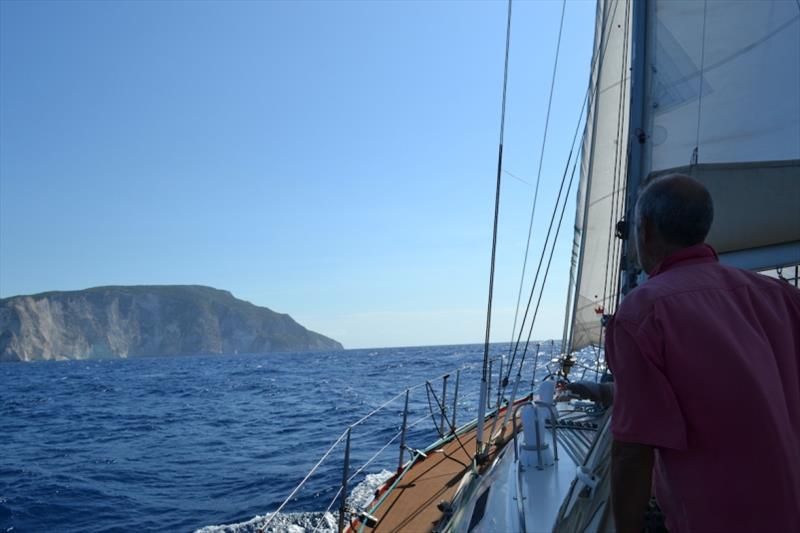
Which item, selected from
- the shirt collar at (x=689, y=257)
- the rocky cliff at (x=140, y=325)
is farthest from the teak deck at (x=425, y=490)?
the rocky cliff at (x=140, y=325)

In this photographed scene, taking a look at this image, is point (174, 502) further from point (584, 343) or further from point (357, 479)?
point (584, 343)

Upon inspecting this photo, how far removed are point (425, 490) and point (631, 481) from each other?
3.38 metres

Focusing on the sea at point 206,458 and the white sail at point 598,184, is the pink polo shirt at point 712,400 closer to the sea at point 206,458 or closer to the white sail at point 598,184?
the sea at point 206,458

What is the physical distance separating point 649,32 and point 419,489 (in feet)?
12.1

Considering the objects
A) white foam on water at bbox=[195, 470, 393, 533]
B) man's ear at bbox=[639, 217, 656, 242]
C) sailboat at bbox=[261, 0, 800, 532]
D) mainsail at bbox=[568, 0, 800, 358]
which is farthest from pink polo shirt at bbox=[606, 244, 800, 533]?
white foam on water at bbox=[195, 470, 393, 533]

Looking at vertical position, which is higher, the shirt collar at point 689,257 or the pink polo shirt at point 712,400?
the shirt collar at point 689,257

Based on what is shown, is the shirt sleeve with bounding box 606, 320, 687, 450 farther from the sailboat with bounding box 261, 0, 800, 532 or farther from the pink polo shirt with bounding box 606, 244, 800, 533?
the sailboat with bounding box 261, 0, 800, 532

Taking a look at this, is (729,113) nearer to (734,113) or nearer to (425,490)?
(734,113)

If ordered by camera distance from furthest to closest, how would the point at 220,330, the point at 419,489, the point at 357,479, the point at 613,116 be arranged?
the point at 220,330
the point at 357,479
the point at 613,116
the point at 419,489

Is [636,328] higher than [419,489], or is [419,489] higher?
[636,328]

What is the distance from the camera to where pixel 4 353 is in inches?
3772

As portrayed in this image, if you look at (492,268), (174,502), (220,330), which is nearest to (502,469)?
(492,268)

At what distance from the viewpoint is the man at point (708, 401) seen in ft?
3.61

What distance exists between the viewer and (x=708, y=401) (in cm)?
111
